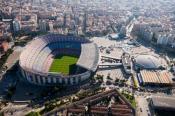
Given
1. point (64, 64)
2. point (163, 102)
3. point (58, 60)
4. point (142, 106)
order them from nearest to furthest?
point (163, 102) < point (142, 106) < point (64, 64) < point (58, 60)

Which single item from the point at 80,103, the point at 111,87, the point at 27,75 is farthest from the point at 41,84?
the point at 111,87

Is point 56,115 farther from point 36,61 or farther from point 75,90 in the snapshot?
point 36,61

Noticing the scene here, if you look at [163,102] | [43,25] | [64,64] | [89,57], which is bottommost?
[163,102]

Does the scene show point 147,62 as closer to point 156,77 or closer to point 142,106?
point 156,77

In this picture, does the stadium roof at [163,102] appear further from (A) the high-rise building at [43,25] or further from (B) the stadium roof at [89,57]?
(A) the high-rise building at [43,25]

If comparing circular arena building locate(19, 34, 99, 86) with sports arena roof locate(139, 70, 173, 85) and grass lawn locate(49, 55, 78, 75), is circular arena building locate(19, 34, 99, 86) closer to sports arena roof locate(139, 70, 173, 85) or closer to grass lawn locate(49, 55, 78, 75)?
grass lawn locate(49, 55, 78, 75)

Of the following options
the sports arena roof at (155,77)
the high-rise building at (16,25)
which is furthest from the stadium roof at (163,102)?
the high-rise building at (16,25)

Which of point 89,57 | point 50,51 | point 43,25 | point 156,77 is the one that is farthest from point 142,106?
point 43,25
